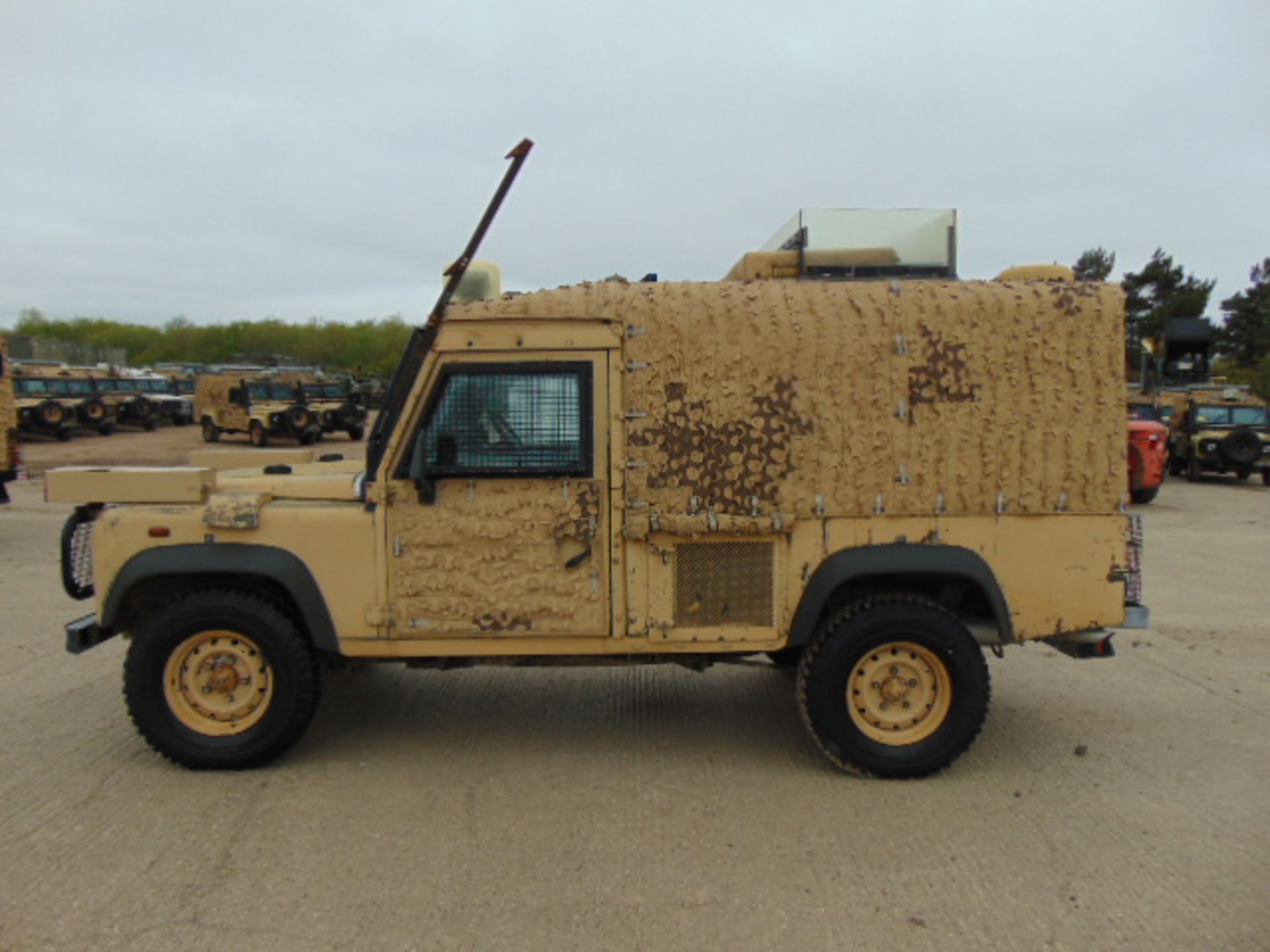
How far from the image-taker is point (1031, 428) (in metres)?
4.59

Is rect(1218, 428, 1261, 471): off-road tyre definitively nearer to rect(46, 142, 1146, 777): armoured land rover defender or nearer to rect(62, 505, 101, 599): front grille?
rect(46, 142, 1146, 777): armoured land rover defender

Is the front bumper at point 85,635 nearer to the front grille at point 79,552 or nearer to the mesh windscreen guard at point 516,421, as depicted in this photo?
the front grille at point 79,552

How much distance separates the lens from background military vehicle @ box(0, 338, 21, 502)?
42.2 ft

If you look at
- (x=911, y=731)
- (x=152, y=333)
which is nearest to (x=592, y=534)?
(x=911, y=731)

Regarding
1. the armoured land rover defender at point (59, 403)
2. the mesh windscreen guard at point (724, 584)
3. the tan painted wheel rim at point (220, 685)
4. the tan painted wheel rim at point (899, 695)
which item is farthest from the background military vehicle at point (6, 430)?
the armoured land rover defender at point (59, 403)

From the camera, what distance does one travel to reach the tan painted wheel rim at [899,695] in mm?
4652

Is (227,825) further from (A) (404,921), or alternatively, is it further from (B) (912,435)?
(B) (912,435)

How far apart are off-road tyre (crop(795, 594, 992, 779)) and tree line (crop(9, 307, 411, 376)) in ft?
287

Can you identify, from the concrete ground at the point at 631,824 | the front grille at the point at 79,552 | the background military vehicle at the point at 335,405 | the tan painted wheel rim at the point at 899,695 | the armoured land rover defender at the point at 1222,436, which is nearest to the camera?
the concrete ground at the point at 631,824

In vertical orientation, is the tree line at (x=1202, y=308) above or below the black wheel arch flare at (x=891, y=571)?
above

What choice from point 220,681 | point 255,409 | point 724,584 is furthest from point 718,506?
point 255,409

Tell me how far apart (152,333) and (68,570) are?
4784 inches

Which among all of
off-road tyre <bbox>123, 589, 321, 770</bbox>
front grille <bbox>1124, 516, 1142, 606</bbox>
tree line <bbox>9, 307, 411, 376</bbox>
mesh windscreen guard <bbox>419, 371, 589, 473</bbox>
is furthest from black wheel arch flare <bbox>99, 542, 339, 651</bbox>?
tree line <bbox>9, 307, 411, 376</bbox>

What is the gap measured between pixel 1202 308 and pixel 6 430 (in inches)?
1943
